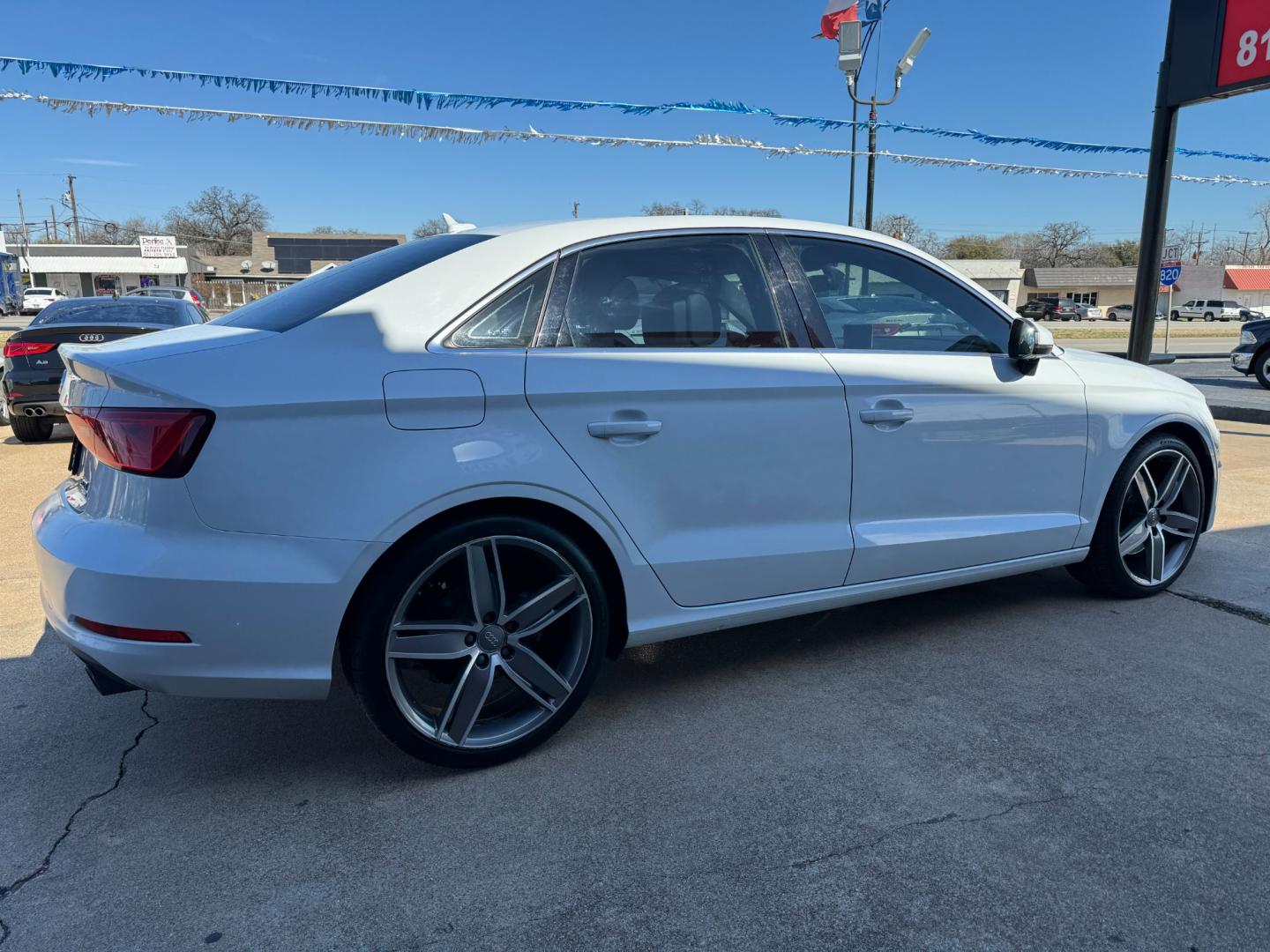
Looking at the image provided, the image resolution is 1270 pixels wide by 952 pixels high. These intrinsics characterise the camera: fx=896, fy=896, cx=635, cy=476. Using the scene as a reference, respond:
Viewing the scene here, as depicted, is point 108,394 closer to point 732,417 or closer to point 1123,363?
point 732,417

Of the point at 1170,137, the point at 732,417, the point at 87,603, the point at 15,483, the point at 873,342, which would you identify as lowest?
the point at 15,483

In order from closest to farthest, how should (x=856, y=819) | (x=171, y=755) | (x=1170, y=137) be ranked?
(x=856, y=819) < (x=171, y=755) < (x=1170, y=137)

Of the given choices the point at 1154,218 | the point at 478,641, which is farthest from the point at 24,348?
the point at 1154,218

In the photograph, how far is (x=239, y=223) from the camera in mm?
84750

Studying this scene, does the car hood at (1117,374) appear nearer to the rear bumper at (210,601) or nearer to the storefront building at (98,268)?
the rear bumper at (210,601)

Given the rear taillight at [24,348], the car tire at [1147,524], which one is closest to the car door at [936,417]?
the car tire at [1147,524]

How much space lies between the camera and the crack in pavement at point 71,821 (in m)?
2.12

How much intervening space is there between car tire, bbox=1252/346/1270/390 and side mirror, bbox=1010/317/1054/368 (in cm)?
1373

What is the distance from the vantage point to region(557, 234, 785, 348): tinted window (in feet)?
9.23

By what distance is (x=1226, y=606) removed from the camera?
401 cm

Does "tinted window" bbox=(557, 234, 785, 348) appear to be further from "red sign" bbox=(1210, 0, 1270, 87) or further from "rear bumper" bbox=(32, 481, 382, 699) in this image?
"red sign" bbox=(1210, 0, 1270, 87)

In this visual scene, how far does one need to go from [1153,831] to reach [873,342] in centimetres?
179

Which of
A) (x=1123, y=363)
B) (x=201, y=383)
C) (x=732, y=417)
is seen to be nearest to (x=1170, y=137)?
(x=1123, y=363)

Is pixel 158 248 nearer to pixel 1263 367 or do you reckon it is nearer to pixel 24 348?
pixel 24 348
